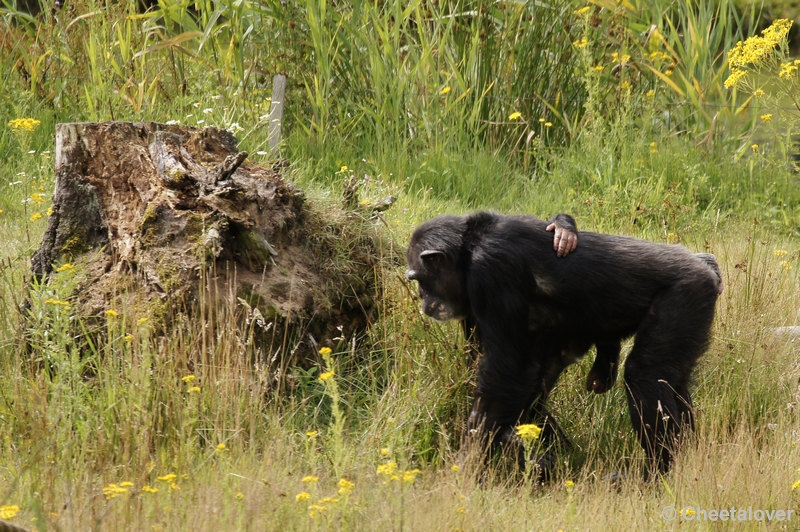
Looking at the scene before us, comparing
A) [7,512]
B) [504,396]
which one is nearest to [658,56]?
[504,396]

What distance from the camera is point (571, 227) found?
13.7 feet

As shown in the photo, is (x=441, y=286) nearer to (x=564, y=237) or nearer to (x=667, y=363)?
(x=564, y=237)

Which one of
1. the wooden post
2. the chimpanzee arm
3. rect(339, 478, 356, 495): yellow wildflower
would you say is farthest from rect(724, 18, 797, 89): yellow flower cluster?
rect(339, 478, 356, 495): yellow wildflower

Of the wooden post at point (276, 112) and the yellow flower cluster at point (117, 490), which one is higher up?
the wooden post at point (276, 112)

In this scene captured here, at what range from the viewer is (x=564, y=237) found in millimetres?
4121

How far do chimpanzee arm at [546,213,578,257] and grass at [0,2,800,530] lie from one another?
77 cm

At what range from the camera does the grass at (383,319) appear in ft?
10.0

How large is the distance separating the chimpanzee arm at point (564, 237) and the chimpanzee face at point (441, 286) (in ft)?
1.69

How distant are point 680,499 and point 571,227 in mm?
1415

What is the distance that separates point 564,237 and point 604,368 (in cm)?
79

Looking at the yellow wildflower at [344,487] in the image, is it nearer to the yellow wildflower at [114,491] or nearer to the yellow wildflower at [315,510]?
the yellow wildflower at [315,510]

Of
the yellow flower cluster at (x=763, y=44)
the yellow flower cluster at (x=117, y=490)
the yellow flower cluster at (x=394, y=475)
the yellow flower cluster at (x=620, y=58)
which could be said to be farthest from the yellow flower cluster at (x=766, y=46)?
the yellow flower cluster at (x=117, y=490)

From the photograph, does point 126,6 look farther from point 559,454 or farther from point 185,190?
point 559,454

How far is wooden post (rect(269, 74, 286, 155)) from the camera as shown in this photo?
21.8ft
